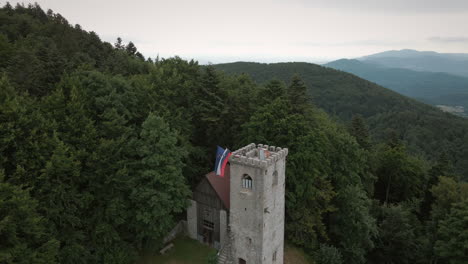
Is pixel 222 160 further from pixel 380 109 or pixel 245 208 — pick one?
pixel 380 109

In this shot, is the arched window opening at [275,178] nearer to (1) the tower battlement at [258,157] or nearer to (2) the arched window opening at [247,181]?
(1) the tower battlement at [258,157]

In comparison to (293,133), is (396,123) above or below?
below

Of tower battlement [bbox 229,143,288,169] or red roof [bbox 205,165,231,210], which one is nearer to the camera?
tower battlement [bbox 229,143,288,169]

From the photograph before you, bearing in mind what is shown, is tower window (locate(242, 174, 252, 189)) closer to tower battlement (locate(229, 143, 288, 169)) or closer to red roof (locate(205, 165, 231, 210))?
tower battlement (locate(229, 143, 288, 169))

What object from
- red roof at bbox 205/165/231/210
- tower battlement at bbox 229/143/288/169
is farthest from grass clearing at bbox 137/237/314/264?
tower battlement at bbox 229/143/288/169

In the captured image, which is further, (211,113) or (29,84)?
(211,113)

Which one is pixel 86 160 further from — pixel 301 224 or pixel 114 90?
pixel 301 224

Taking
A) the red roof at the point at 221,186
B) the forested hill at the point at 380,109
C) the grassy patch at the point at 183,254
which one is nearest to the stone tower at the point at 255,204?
the red roof at the point at 221,186

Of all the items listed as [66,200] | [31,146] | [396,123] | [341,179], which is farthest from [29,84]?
[396,123]
